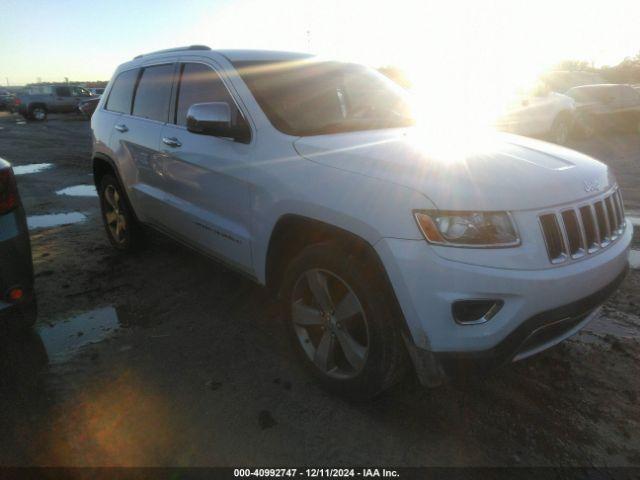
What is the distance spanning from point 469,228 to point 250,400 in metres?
1.50

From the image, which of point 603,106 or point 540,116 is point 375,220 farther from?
point 603,106

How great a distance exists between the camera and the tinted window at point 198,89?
10.4 feet

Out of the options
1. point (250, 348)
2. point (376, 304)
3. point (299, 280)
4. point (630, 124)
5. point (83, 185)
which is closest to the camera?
point (376, 304)

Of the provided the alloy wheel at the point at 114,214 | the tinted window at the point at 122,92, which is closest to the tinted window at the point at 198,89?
the tinted window at the point at 122,92

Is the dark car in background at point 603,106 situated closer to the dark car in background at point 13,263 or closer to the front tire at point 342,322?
the front tire at point 342,322

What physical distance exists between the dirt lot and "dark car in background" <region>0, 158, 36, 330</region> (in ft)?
1.49

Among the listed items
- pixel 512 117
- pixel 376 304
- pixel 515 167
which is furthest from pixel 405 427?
pixel 512 117

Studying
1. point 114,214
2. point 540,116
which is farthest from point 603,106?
point 114,214

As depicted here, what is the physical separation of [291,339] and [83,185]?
723 cm

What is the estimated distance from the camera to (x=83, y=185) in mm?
8547

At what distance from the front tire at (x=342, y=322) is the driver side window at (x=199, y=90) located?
3.64 feet

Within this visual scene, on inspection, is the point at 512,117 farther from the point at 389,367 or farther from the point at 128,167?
the point at 389,367

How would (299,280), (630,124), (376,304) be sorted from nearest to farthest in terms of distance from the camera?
1. (376,304)
2. (299,280)
3. (630,124)

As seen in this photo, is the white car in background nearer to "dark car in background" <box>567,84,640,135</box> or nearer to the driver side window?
"dark car in background" <box>567,84,640,135</box>
